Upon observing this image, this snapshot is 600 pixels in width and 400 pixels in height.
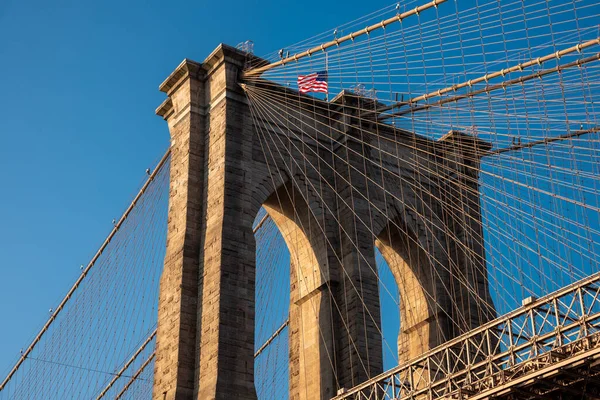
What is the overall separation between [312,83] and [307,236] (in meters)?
5.42

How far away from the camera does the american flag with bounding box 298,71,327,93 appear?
36.7m

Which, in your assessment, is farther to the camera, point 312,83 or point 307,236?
point 307,236

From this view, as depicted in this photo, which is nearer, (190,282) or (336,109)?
(190,282)

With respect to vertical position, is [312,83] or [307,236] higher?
[312,83]

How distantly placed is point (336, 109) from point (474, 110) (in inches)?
336

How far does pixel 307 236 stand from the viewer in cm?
3750

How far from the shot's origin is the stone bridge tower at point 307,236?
32594 mm

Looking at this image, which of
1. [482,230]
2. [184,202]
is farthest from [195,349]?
[482,230]

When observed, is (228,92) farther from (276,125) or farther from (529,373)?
(529,373)

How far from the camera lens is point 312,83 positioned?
120 ft

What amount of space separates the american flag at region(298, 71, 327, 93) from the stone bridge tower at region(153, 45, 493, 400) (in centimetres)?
82

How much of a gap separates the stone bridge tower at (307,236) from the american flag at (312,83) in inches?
32.4

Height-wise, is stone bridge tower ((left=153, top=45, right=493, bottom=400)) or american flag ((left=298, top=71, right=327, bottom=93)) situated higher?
american flag ((left=298, top=71, right=327, bottom=93))

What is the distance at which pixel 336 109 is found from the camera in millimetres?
38781
